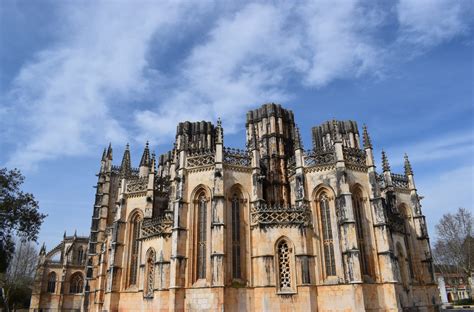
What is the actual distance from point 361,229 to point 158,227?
15275 millimetres

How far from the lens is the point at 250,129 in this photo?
37531mm

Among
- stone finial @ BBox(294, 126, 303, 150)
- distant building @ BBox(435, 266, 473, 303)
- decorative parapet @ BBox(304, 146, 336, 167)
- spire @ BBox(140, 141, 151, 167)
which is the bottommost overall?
distant building @ BBox(435, 266, 473, 303)

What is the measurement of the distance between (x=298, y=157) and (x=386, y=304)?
1158 centimetres

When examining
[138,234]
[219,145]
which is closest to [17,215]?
[219,145]

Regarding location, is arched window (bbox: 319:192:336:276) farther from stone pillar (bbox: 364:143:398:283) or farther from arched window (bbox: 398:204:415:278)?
arched window (bbox: 398:204:415:278)

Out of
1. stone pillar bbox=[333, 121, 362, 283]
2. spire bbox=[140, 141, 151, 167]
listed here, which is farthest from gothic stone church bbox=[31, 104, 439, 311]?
spire bbox=[140, 141, 151, 167]

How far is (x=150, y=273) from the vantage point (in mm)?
28797

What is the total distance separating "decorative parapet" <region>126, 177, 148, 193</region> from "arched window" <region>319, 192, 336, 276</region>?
54.5 feet

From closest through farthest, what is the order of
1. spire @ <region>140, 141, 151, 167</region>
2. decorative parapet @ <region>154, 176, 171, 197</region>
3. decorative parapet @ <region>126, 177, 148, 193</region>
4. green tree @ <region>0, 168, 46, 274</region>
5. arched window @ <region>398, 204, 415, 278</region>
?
green tree @ <region>0, 168, 46, 274</region>
arched window @ <region>398, 204, 415, 278</region>
decorative parapet @ <region>126, 177, 148, 193</region>
decorative parapet @ <region>154, 176, 171, 197</region>
spire @ <region>140, 141, 151, 167</region>

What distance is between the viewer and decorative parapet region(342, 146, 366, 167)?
27.3 metres

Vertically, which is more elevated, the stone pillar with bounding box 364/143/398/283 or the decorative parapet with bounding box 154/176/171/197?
the decorative parapet with bounding box 154/176/171/197

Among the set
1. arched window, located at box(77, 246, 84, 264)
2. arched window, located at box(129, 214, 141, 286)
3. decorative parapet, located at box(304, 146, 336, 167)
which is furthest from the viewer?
arched window, located at box(77, 246, 84, 264)

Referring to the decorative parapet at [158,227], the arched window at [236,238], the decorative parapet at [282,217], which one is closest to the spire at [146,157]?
the decorative parapet at [158,227]

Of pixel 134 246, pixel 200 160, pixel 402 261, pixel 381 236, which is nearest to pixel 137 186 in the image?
pixel 134 246
